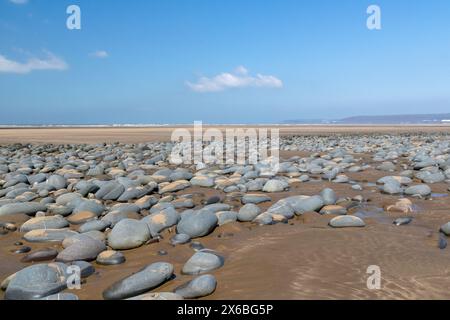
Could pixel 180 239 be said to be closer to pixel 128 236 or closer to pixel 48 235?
pixel 128 236

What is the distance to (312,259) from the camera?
3021mm

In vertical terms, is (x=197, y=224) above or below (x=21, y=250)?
above

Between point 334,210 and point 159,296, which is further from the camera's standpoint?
point 334,210

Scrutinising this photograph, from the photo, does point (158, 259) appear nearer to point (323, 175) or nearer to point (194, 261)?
point (194, 261)

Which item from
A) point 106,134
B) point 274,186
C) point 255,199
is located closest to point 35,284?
point 255,199

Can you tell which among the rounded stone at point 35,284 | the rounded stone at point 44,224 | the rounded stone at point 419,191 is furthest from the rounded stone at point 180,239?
the rounded stone at point 419,191

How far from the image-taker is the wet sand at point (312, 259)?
8.16 feet

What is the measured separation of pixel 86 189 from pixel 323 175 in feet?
13.3

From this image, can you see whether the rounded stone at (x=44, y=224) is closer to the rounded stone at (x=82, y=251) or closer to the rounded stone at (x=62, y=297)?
the rounded stone at (x=82, y=251)

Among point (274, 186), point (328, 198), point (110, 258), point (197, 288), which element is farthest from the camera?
point (274, 186)

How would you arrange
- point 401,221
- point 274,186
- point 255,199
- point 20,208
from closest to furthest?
point 401,221 → point 20,208 → point 255,199 → point 274,186

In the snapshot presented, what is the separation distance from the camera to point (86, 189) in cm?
578

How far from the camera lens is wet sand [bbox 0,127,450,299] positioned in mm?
2488

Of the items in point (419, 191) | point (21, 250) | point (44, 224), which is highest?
point (419, 191)
